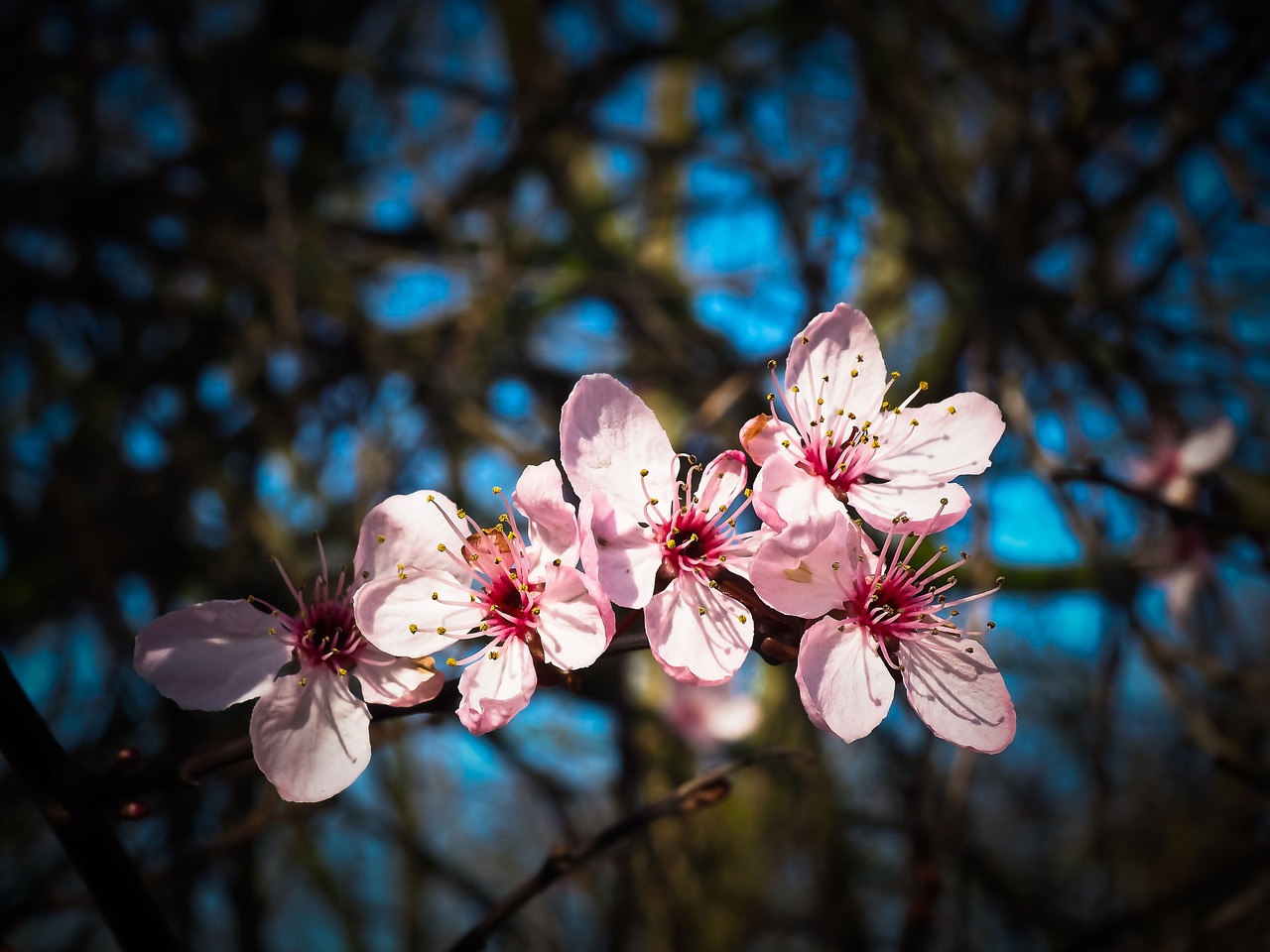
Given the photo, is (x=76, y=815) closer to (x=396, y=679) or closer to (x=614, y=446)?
(x=396, y=679)

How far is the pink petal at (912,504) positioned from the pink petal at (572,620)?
281mm

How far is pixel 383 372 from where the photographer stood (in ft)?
6.73

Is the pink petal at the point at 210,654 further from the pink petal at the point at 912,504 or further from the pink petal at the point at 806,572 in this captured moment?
the pink petal at the point at 912,504

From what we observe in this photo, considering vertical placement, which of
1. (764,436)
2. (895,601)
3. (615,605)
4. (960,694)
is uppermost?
(764,436)

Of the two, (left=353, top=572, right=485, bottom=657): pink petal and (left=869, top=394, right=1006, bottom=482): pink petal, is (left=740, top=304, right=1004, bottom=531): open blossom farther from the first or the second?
(left=353, top=572, right=485, bottom=657): pink petal

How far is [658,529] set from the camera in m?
0.86

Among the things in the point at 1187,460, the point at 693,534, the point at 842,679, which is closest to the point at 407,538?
the point at 693,534

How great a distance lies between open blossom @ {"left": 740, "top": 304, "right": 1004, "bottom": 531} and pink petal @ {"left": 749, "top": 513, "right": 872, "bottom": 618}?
8 cm

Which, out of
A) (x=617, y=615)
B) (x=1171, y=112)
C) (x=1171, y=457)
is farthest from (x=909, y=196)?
(x=617, y=615)

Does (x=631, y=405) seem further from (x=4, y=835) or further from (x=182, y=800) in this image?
(x=4, y=835)

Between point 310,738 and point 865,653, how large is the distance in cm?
51


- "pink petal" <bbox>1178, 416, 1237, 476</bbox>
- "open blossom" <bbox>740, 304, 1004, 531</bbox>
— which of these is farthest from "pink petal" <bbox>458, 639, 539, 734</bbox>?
"pink petal" <bbox>1178, 416, 1237, 476</bbox>

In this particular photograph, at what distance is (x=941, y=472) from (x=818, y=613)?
9.7 inches

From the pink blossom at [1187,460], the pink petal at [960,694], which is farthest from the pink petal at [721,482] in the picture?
the pink blossom at [1187,460]
